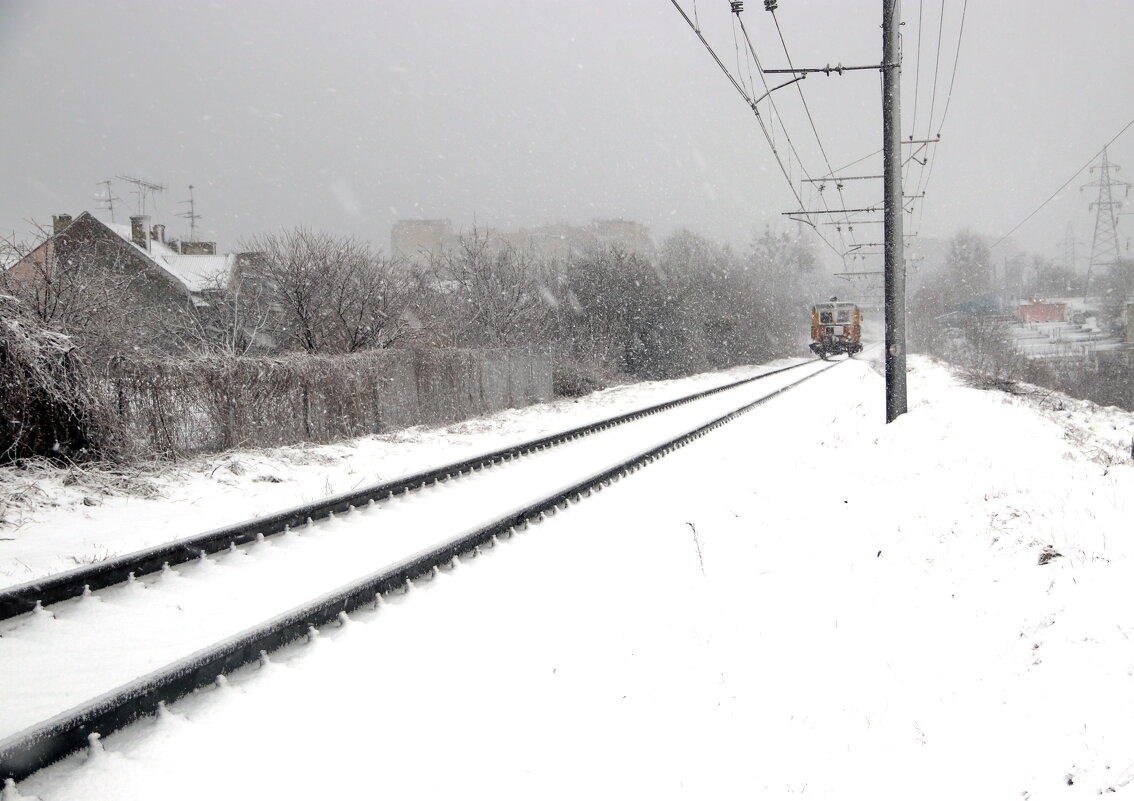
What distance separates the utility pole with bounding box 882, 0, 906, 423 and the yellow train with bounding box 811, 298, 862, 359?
3901cm

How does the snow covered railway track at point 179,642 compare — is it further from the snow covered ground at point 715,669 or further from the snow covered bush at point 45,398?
the snow covered bush at point 45,398

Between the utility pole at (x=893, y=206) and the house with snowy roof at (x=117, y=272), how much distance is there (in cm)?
1274

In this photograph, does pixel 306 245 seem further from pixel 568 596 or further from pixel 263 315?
pixel 568 596

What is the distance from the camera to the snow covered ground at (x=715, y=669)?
298cm

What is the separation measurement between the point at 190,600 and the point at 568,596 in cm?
257

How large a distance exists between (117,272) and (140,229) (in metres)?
34.1

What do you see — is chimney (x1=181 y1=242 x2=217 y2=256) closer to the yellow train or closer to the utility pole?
the yellow train

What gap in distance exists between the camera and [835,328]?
50875mm

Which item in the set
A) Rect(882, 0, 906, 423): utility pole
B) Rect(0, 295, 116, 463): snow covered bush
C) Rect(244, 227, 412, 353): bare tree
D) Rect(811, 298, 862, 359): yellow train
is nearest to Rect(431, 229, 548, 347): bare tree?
Rect(244, 227, 412, 353): bare tree

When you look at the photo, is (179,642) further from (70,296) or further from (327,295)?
(327,295)

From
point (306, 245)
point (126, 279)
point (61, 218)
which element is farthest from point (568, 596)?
point (61, 218)

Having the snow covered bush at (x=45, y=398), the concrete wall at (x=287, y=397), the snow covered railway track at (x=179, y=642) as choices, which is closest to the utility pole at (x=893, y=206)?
the snow covered railway track at (x=179, y=642)

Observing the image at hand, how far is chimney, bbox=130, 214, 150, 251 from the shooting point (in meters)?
42.2

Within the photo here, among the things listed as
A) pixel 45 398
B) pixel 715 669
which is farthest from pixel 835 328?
pixel 715 669
